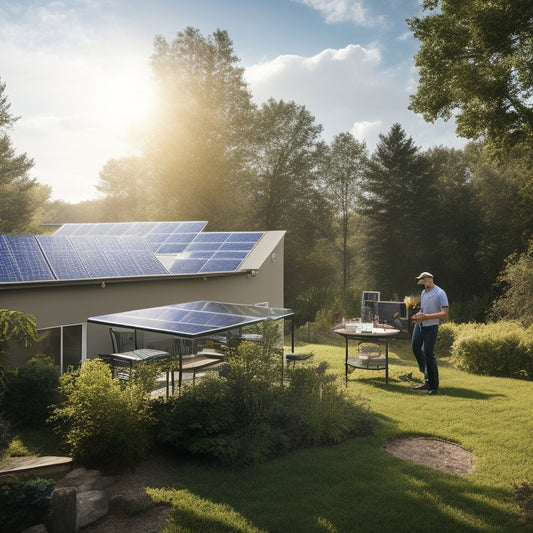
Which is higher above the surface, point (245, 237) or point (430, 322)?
point (245, 237)

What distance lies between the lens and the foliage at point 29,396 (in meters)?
7.02

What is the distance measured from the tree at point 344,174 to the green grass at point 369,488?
2631cm

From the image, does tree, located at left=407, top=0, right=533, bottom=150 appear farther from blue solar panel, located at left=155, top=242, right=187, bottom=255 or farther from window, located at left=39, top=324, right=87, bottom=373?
window, located at left=39, top=324, right=87, bottom=373

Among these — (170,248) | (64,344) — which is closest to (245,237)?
(170,248)

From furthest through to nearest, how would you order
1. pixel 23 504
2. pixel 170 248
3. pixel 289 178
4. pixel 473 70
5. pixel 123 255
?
pixel 289 178, pixel 170 248, pixel 123 255, pixel 473 70, pixel 23 504

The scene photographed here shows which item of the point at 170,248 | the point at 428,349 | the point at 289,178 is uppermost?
the point at 289,178

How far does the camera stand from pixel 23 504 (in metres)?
4.22

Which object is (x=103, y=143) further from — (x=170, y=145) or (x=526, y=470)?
(x=526, y=470)

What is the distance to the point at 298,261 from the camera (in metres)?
31.3

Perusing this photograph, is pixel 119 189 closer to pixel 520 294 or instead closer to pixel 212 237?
pixel 212 237

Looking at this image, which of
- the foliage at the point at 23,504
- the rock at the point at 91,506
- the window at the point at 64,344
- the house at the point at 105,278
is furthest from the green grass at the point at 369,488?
the house at the point at 105,278

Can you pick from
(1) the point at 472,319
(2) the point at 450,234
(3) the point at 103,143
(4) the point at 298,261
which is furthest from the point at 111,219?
(1) the point at 472,319

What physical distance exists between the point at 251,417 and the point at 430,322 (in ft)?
16.0

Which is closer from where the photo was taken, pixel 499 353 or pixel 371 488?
pixel 371 488
